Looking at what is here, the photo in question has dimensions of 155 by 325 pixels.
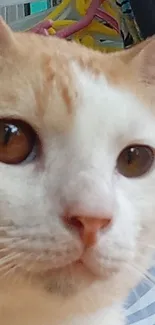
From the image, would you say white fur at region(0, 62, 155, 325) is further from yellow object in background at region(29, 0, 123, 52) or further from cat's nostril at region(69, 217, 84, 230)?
yellow object in background at region(29, 0, 123, 52)

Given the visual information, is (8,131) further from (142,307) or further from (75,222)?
(142,307)

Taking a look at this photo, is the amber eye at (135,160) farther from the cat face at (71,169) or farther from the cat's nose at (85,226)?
the cat's nose at (85,226)

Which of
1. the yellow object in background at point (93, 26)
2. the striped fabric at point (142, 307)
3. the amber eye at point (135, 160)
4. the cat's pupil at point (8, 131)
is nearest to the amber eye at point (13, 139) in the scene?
the cat's pupil at point (8, 131)

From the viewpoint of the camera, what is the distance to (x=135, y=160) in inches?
26.1

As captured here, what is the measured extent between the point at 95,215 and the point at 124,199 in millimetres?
76

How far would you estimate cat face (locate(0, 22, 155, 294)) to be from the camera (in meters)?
0.54

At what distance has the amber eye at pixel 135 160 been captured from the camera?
0.65 meters

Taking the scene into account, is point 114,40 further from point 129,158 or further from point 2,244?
point 2,244

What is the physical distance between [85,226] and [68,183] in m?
0.04

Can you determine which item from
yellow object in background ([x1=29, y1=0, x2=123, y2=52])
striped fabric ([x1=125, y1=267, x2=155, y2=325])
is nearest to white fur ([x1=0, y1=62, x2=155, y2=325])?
striped fabric ([x1=125, y1=267, x2=155, y2=325])

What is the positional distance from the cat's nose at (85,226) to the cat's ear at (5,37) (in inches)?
7.8

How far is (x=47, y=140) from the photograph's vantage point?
58 centimetres

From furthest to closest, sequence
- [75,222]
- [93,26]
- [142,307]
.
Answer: [93,26] < [142,307] < [75,222]

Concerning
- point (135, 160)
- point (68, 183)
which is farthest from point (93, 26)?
point (68, 183)
